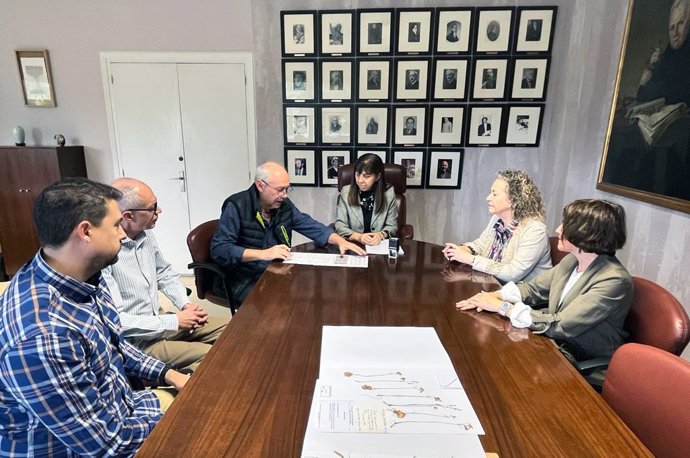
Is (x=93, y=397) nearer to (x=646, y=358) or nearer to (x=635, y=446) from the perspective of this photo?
(x=635, y=446)

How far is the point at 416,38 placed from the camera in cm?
313

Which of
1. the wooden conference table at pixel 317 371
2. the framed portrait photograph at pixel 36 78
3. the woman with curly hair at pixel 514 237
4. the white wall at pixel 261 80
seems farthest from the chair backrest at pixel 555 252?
the framed portrait photograph at pixel 36 78

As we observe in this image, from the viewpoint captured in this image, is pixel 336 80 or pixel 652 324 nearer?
pixel 652 324

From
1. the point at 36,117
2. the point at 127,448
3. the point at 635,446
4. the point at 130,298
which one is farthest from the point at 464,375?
the point at 36,117

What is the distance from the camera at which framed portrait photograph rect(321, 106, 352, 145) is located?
3320 millimetres

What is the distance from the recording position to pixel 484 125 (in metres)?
3.28

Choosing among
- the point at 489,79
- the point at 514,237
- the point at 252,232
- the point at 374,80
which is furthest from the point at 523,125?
the point at 252,232

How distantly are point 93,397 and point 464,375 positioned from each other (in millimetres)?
904

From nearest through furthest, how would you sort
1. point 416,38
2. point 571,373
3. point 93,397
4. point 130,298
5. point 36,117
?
point 93,397, point 571,373, point 130,298, point 416,38, point 36,117

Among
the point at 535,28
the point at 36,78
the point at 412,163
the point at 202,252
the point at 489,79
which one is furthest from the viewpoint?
the point at 36,78

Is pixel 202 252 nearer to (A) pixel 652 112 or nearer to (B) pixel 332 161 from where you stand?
(B) pixel 332 161

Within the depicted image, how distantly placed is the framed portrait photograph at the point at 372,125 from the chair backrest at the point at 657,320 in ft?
7.59

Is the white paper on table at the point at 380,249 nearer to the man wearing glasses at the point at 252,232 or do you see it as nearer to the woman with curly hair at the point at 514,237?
the man wearing glasses at the point at 252,232

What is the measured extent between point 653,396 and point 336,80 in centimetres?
301
